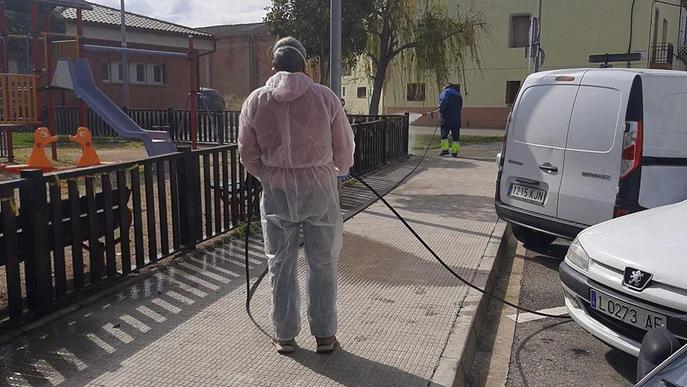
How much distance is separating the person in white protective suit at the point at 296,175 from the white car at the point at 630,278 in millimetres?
1647

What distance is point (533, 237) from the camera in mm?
7316

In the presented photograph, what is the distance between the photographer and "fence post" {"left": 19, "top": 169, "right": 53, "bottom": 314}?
170 inches

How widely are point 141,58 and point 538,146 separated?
1085 inches

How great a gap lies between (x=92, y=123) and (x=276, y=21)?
9.46 meters

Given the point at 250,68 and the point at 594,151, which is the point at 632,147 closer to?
the point at 594,151

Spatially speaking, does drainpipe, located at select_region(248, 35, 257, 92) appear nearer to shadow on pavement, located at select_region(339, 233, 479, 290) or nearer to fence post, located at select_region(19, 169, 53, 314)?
shadow on pavement, located at select_region(339, 233, 479, 290)

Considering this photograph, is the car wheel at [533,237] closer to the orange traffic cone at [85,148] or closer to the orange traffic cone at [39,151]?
the orange traffic cone at [85,148]

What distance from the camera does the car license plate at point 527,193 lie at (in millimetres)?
6461

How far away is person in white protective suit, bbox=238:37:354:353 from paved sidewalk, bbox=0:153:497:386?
297 millimetres

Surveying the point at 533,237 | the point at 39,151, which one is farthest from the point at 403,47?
the point at 533,237

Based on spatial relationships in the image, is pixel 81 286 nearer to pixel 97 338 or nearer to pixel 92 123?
pixel 97 338

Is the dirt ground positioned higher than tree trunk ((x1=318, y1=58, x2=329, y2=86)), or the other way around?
tree trunk ((x1=318, y1=58, x2=329, y2=86))

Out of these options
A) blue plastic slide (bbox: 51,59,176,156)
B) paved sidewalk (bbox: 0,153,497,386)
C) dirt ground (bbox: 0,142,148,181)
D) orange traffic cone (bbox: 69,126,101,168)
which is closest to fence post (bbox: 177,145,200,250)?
paved sidewalk (bbox: 0,153,497,386)

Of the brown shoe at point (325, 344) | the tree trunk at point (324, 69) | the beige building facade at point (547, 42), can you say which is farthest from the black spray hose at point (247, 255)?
the beige building facade at point (547, 42)
